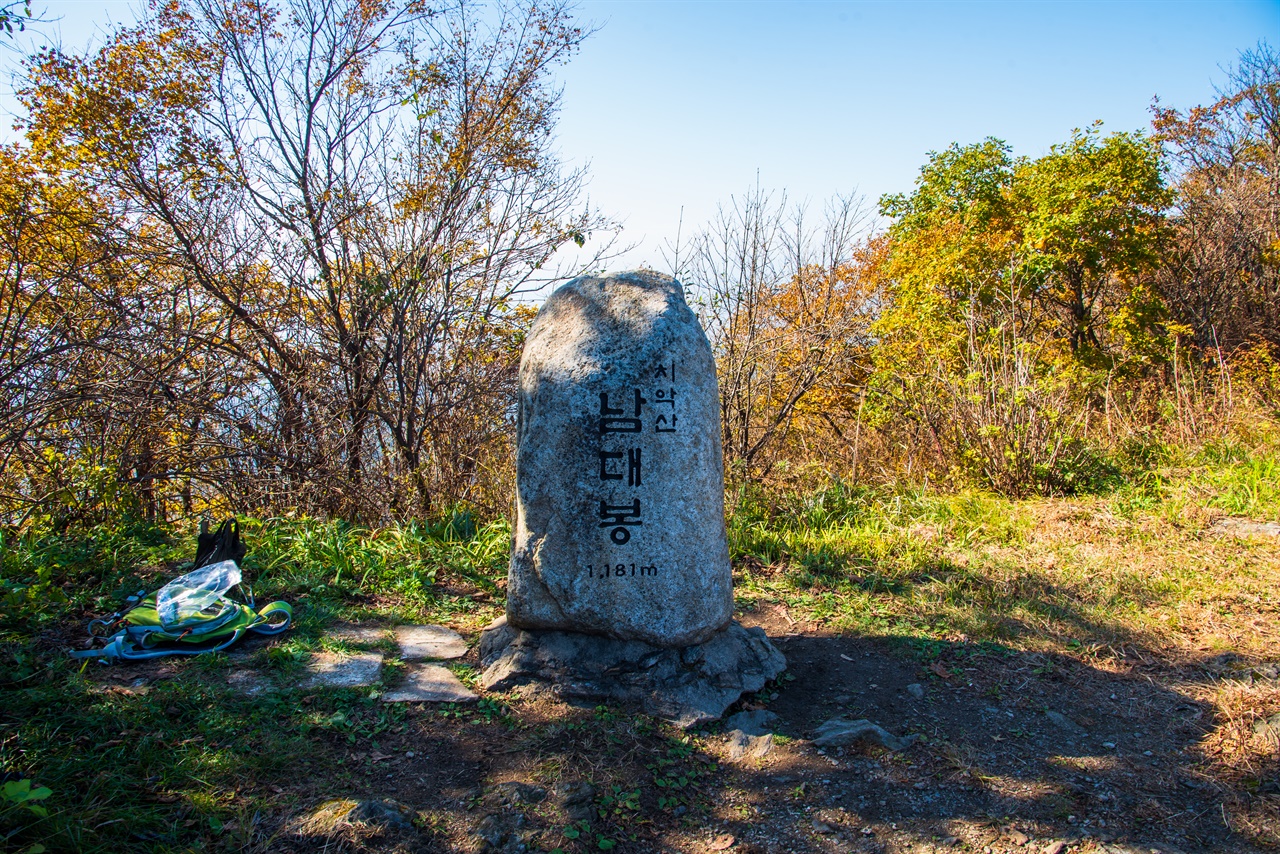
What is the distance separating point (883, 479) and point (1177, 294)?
29.5 feet

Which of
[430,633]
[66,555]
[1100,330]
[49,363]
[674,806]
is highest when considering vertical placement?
[1100,330]

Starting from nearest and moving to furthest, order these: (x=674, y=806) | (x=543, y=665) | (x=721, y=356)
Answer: (x=674, y=806)
(x=543, y=665)
(x=721, y=356)

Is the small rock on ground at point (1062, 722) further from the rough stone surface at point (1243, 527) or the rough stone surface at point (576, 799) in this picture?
the rough stone surface at point (1243, 527)

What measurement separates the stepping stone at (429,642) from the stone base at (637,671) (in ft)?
0.97

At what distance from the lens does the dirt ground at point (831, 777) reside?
2605 mm

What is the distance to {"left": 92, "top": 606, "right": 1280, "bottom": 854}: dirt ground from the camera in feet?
8.55

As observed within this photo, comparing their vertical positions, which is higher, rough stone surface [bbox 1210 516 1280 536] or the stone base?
rough stone surface [bbox 1210 516 1280 536]

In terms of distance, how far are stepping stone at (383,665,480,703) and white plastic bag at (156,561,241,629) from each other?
109 cm

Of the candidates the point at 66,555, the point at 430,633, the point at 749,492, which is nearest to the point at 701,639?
the point at 430,633

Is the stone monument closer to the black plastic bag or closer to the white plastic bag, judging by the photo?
the white plastic bag

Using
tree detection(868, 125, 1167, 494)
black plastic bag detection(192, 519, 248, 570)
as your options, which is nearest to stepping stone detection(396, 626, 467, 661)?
black plastic bag detection(192, 519, 248, 570)

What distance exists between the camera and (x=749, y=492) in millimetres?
6254

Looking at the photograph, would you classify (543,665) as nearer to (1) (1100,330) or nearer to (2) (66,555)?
(2) (66,555)

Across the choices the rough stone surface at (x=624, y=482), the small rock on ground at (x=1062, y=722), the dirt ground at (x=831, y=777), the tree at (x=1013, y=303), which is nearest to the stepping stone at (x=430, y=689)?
the dirt ground at (x=831, y=777)
